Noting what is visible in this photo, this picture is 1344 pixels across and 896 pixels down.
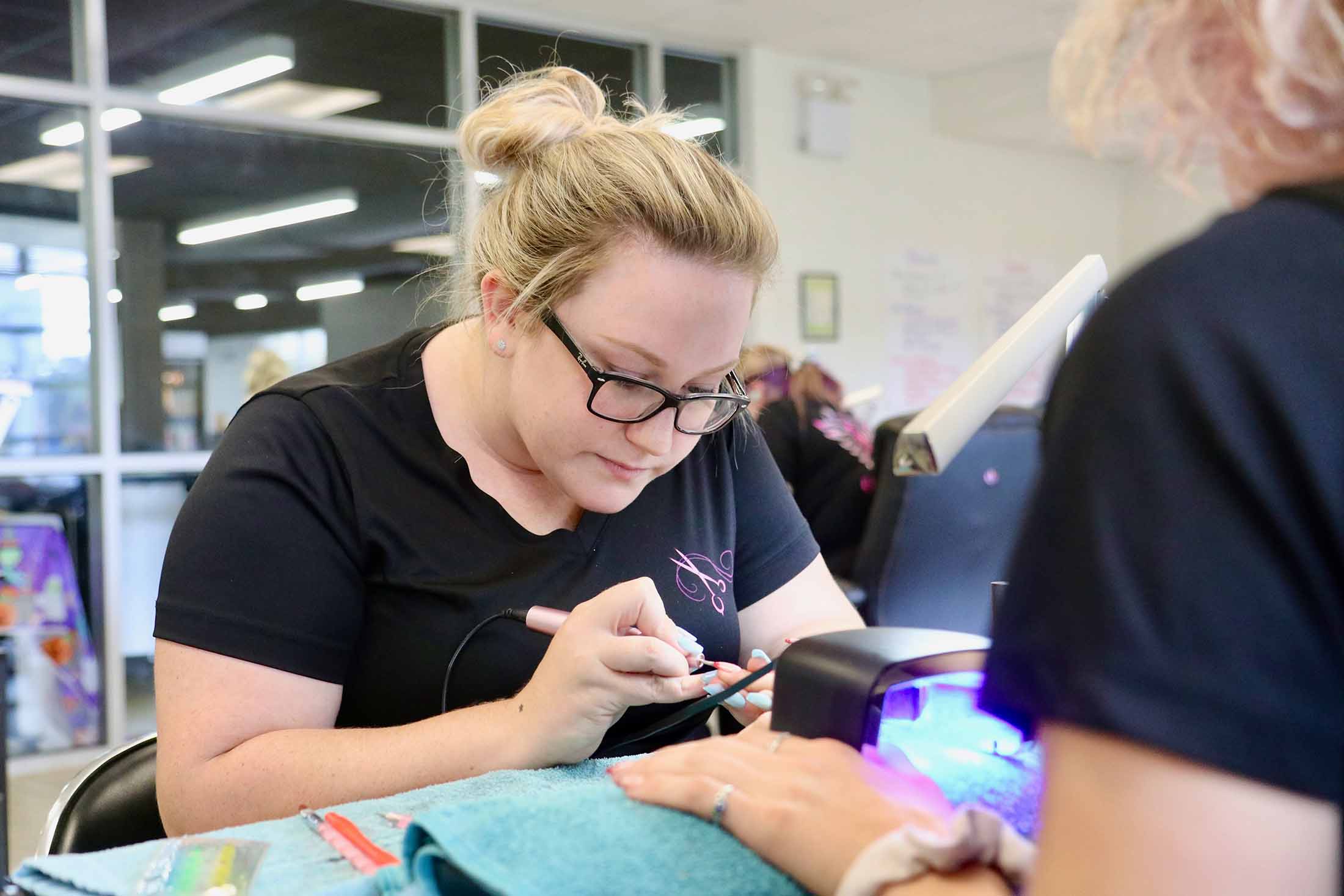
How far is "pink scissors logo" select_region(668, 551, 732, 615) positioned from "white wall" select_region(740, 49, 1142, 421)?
3.54 m

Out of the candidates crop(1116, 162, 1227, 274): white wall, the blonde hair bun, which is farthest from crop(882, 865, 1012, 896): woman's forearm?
crop(1116, 162, 1227, 274): white wall

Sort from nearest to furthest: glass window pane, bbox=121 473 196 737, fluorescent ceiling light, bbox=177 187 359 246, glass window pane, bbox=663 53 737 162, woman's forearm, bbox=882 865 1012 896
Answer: woman's forearm, bbox=882 865 1012 896 < glass window pane, bbox=121 473 196 737 < fluorescent ceiling light, bbox=177 187 359 246 < glass window pane, bbox=663 53 737 162

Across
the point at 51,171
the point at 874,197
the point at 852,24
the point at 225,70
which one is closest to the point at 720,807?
the point at 51,171

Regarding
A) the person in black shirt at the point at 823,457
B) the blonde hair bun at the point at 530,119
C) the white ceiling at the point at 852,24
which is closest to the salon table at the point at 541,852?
the blonde hair bun at the point at 530,119

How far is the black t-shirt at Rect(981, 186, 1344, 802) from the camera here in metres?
0.36

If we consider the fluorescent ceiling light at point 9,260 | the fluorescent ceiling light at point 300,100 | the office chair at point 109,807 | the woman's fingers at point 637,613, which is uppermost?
the fluorescent ceiling light at point 300,100

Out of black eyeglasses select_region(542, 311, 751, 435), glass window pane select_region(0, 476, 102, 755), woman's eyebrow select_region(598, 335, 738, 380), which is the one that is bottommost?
glass window pane select_region(0, 476, 102, 755)

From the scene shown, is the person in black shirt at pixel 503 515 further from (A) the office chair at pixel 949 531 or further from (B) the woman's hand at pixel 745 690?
(A) the office chair at pixel 949 531

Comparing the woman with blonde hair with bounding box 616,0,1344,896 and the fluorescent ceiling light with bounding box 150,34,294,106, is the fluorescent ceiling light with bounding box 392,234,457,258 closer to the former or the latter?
the fluorescent ceiling light with bounding box 150,34,294,106

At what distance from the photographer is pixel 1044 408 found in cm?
47

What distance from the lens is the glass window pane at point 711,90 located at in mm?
5133

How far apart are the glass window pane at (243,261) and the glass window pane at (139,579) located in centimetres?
16

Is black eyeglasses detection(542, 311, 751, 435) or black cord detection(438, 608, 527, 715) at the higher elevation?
black eyeglasses detection(542, 311, 751, 435)

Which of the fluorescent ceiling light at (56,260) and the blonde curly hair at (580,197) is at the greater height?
the fluorescent ceiling light at (56,260)
